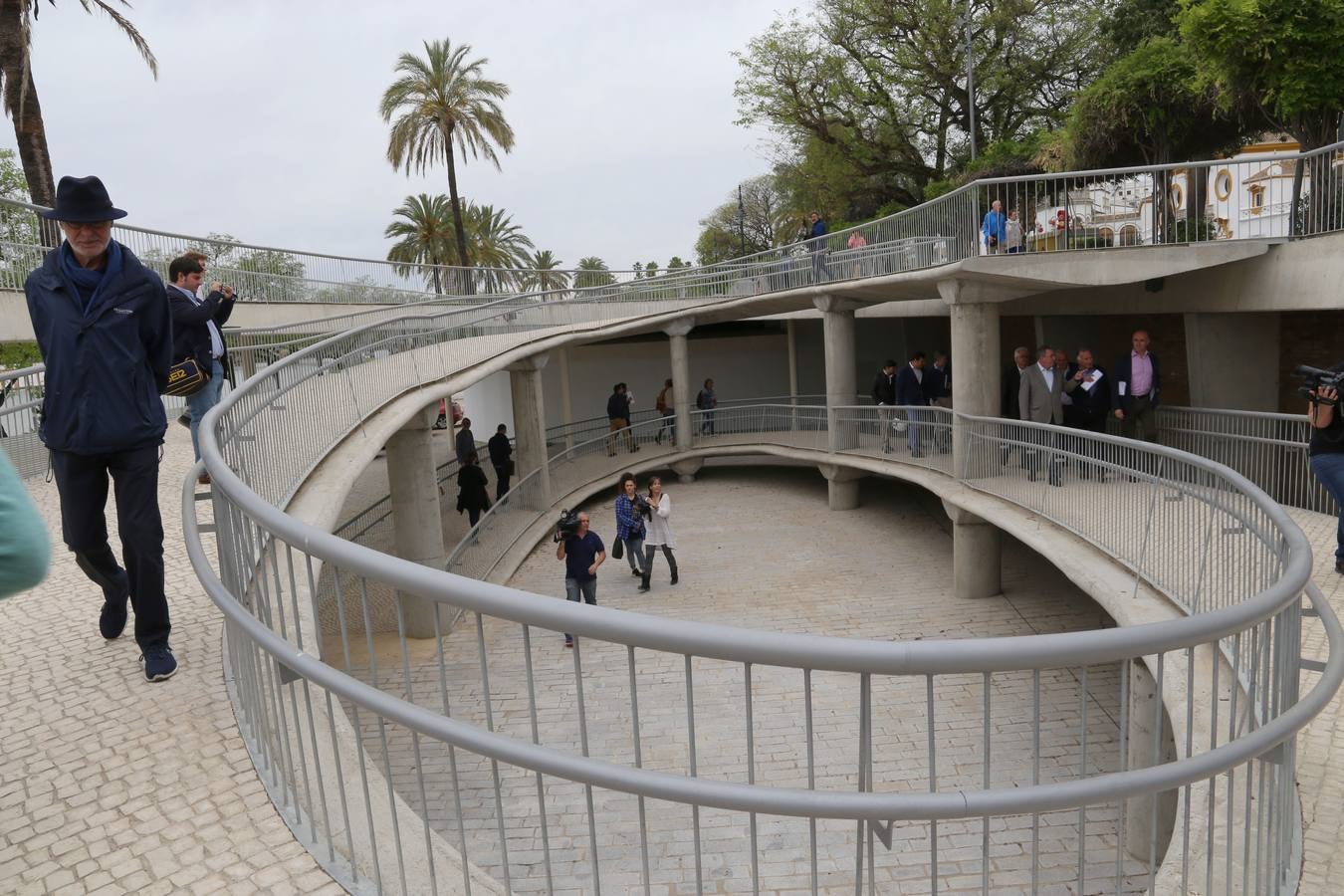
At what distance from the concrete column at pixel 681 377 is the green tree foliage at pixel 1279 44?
47.6 feet

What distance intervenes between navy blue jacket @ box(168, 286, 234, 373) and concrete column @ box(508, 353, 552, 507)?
52.6 ft

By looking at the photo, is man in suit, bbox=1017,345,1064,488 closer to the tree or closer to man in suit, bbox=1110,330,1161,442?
man in suit, bbox=1110,330,1161,442

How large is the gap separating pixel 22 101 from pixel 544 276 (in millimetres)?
28750

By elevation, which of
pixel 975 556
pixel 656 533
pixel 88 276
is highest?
pixel 88 276

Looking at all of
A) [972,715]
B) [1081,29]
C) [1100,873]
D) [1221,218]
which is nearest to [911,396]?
[1221,218]

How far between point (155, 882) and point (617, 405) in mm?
25000

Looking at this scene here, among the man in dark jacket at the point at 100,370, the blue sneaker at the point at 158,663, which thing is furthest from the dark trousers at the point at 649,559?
the man in dark jacket at the point at 100,370

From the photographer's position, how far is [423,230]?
4797cm

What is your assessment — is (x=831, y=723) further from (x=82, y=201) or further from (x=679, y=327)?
(x=679, y=327)

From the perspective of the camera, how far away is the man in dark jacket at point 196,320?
679 cm

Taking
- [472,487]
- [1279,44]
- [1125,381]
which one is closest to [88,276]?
[1125,381]

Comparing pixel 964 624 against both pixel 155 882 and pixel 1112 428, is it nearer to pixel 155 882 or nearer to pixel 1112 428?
pixel 1112 428

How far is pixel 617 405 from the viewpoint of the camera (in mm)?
28047

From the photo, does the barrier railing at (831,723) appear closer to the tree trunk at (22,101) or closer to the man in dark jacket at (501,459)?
the man in dark jacket at (501,459)
